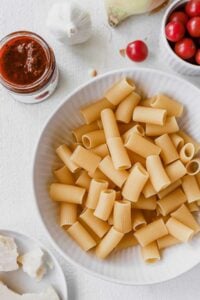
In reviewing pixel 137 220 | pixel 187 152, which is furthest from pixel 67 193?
pixel 187 152

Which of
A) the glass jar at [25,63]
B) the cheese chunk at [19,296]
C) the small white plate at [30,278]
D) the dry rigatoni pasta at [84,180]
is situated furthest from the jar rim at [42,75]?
the cheese chunk at [19,296]

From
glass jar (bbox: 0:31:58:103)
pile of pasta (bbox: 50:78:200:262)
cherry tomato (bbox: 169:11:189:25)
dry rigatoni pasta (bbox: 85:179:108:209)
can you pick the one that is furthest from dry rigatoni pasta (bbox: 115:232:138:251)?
cherry tomato (bbox: 169:11:189:25)

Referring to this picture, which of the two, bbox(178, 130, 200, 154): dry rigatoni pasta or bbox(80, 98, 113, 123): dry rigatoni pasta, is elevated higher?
bbox(80, 98, 113, 123): dry rigatoni pasta

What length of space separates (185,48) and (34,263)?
0.57 metres

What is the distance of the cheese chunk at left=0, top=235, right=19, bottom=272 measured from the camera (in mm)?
1084

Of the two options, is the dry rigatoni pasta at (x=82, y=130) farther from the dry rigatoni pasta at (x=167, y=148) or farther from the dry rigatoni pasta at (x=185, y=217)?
the dry rigatoni pasta at (x=185, y=217)

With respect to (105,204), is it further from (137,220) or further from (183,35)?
(183,35)

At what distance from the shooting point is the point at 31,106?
1.12 m

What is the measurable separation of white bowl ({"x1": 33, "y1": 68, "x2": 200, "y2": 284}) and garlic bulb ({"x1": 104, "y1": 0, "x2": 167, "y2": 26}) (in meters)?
0.16

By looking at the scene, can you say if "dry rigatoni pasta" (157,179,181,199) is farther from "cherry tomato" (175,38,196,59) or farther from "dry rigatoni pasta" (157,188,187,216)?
"cherry tomato" (175,38,196,59)

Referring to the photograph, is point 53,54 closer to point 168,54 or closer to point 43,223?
point 168,54

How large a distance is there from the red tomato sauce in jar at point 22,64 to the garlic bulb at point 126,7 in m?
0.18

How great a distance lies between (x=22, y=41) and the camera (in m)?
1.06

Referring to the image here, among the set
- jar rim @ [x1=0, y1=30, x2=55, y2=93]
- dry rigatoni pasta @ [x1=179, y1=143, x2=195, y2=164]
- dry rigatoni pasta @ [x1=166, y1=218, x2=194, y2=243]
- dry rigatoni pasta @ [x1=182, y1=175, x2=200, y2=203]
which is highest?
jar rim @ [x1=0, y1=30, x2=55, y2=93]
